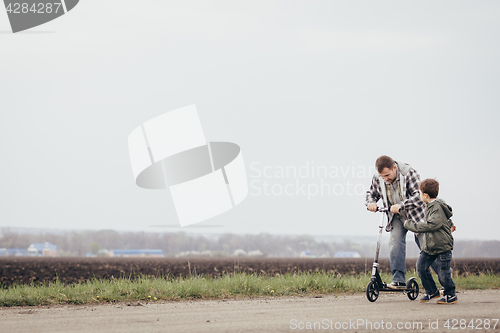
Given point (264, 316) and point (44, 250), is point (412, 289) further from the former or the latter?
point (44, 250)

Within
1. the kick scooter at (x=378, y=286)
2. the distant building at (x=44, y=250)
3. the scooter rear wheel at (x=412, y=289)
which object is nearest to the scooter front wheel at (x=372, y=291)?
the kick scooter at (x=378, y=286)

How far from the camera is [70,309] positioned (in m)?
6.39

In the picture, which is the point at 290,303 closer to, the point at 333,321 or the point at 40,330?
the point at 333,321

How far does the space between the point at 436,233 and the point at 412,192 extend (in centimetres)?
69

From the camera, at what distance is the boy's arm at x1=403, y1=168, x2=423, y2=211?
6.82 meters

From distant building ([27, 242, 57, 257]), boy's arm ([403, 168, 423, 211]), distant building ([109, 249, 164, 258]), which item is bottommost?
distant building ([109, 249, 164, 258])

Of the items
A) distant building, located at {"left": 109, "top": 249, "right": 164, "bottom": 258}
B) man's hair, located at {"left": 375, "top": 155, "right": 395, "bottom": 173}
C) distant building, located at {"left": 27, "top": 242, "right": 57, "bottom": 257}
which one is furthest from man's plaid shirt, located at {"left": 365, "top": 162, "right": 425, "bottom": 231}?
distant building, located at {"left": 109, "top": 249, "right": 164, "bottom": 258}

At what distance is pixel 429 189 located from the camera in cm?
658

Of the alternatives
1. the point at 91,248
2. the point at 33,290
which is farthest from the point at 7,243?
the point at 33,290

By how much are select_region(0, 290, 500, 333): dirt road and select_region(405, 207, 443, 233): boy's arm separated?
0.97 metres

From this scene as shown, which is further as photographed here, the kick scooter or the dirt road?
the kick scooter

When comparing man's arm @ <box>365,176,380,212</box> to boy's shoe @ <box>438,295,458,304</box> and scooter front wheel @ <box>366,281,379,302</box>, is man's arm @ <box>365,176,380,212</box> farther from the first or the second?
boy's shoe @ <box>438,295,458,304</box>

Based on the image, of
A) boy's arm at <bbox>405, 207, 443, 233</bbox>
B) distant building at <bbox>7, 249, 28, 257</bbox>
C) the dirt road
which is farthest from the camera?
distant building at <bbox>7, 249, 28, 257</bbox>

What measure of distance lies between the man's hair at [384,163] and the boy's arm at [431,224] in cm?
80
